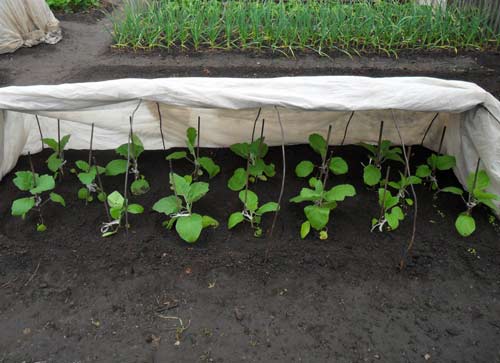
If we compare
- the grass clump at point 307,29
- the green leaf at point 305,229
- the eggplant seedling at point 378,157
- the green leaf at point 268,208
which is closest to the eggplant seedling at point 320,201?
the green leaf at point 305,229

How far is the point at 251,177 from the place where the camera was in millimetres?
2367

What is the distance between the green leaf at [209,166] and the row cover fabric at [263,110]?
0.20 meters

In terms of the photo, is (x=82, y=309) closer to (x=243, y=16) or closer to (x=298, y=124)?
(x=298, y=124)

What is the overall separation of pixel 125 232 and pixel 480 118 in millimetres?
1621

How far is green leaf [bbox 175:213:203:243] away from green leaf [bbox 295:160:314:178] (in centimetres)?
62

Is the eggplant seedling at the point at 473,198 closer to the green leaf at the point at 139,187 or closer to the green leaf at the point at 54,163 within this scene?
the green leaf at the point at 139,187

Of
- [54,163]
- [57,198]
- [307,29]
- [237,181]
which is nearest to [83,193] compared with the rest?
[57,198]

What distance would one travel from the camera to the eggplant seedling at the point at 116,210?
202 cm

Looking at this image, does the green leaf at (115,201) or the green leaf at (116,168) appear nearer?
the green leaf at (115,201)

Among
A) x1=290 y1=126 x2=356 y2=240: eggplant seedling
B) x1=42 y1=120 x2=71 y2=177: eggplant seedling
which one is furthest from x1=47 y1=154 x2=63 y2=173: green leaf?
x1=290 y1=126 x2=356 y2=240: eggplant seedling

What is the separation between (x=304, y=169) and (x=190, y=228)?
70cm

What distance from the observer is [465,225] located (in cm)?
201

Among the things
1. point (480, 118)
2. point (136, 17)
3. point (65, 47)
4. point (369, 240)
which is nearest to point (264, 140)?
point (369, 240)

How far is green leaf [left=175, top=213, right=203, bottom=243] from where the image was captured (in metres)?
1.91
